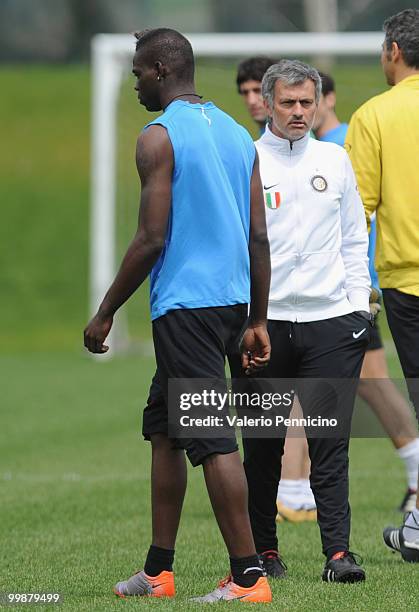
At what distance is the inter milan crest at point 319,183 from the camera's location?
5.66 metres

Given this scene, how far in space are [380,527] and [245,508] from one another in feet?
7.69

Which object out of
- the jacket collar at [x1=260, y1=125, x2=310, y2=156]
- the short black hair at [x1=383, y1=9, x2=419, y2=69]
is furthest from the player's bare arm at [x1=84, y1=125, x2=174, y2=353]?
Result: the short black hair at [x1=383, y1=9, x2=419, y2=69]

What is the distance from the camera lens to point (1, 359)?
61.6 ft

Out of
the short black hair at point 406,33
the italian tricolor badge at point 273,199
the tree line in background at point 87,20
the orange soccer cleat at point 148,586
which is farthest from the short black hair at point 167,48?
the tree line in background at point 87,20

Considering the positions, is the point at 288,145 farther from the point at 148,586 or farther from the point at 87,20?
the point at 87,20

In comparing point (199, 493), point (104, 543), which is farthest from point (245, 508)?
point (199, 493)

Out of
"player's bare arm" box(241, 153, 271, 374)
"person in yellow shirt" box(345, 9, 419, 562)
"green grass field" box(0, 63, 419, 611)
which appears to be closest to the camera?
"player's bare arm" box(241, 153, 271, 374)

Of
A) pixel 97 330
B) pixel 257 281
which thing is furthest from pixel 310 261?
pixel 97 330

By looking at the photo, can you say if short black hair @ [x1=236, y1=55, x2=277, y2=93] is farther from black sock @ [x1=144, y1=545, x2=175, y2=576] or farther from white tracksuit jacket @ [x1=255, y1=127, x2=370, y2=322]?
black sock @ [x1=144, y1=545, x2=175, y2=576]

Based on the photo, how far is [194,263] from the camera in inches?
199

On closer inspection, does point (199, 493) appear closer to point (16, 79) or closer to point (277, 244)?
point (277, 244)

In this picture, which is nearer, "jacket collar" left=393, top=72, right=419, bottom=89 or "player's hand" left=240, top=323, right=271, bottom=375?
"player's hand" left=240, top=323, right=271, bottom=375

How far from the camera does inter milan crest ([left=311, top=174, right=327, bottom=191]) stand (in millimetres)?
5656

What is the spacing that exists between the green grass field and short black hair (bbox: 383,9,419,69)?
2341mm
